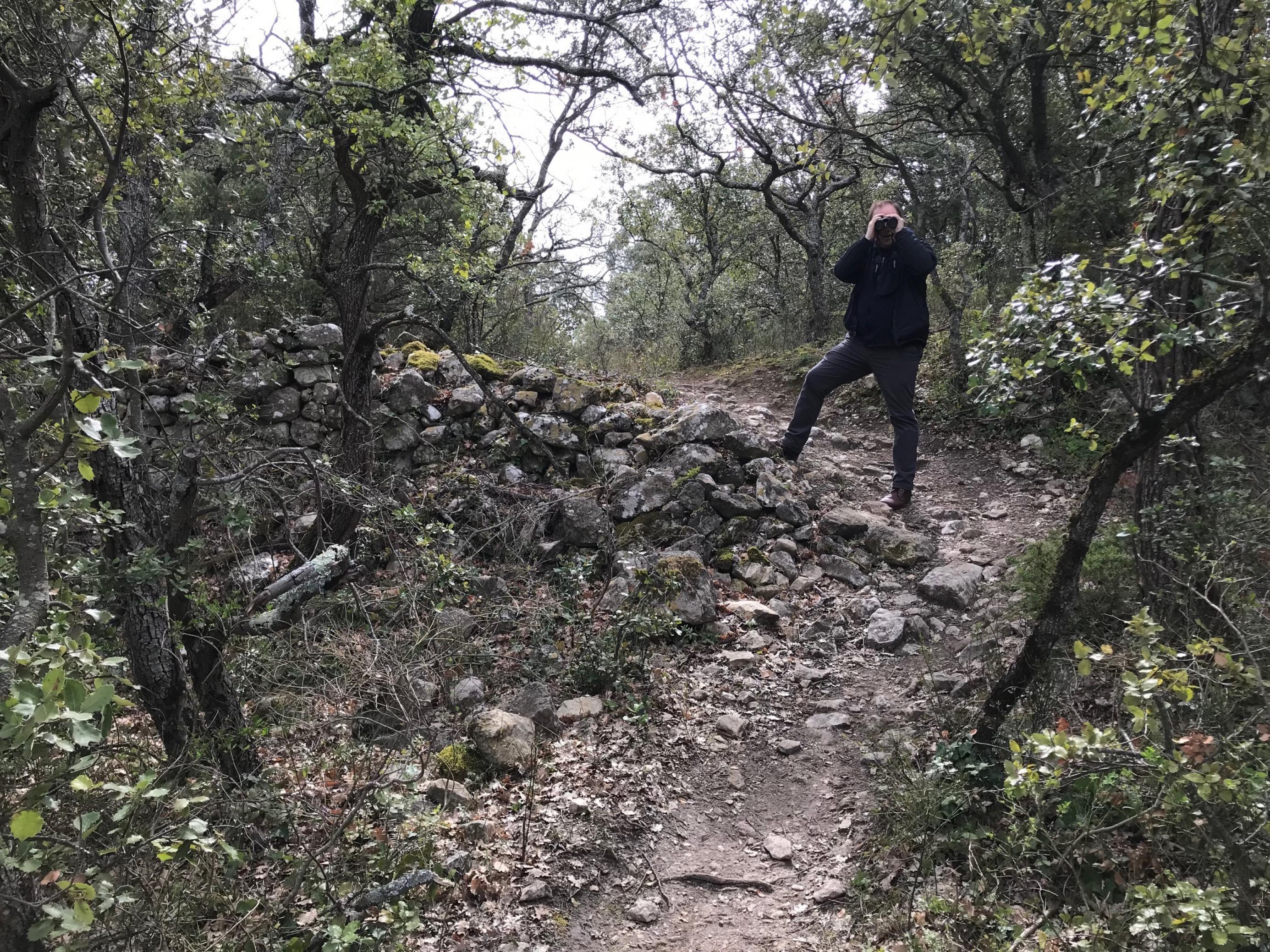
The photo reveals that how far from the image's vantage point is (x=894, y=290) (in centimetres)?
574

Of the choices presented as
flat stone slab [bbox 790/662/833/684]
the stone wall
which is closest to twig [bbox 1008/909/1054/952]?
flat stone slab [bbox 790/662/833/684]

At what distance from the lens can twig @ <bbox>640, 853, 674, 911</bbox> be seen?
3289 millimetres

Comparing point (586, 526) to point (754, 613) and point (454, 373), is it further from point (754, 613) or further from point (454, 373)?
point (454, 373)

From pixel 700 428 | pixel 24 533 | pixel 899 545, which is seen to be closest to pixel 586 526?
pixel 700 428

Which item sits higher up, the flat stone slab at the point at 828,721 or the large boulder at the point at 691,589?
the large boulder at the point at 691,589

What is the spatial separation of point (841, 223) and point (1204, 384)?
14.5 meters

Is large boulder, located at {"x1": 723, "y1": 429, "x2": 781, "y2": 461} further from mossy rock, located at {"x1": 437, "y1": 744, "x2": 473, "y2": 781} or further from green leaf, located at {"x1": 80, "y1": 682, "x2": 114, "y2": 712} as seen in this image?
green leaf, located at {"x1": 80, "y1": 682, "x2": 114, "y2": 712}

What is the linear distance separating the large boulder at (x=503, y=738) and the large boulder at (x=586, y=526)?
2.24m

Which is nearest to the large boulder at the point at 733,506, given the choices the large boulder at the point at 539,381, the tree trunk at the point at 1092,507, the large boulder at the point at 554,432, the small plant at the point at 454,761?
the large boulder at the point at 554,432

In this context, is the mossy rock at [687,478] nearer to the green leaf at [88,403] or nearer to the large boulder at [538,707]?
the large boulder at [538,707]

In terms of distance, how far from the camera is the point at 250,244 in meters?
4.51

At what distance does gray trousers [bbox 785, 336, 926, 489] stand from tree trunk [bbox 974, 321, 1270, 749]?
293cm

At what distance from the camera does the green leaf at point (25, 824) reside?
4.12ft

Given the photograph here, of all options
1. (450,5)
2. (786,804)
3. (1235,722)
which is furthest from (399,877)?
(450,5)
